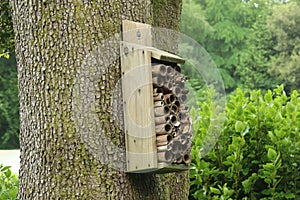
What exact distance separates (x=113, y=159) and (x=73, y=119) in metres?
0.25

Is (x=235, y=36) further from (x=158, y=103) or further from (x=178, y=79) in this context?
(x=158, y=103)

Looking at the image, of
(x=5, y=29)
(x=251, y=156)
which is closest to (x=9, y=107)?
(x=251, y=156)

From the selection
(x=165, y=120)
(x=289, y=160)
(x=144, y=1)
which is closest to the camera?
(x=165, y=120)

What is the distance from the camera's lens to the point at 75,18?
2.54 metres

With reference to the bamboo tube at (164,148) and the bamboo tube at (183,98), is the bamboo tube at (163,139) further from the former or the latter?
the bamboo tube at (183,98)

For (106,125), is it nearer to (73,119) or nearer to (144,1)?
(73,119)

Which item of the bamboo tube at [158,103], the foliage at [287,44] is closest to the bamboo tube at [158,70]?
the bamboo tube at [158,103]

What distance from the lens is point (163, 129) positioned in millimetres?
2479

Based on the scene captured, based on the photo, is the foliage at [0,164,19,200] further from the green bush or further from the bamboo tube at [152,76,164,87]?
the bamboo tube at [152,76,164,87]

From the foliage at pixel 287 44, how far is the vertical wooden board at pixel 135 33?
19129mm

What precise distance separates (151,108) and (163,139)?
144 millimetres

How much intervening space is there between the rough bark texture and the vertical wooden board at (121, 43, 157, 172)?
0.16 ft

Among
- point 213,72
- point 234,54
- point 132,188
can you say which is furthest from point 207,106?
point 234,54

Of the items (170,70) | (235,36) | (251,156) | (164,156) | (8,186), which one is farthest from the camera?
(235,36)
